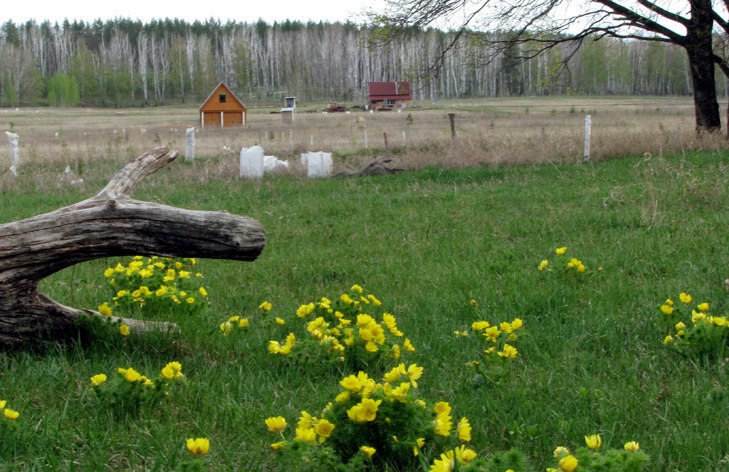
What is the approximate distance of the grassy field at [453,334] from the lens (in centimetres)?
316

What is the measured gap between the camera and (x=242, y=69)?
114125 mm

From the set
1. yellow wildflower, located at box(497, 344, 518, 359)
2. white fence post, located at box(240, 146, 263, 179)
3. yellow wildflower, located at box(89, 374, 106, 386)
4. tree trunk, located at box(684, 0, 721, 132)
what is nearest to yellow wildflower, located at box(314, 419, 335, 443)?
yellow wildflower, located at box(89, 374, 106, 386)

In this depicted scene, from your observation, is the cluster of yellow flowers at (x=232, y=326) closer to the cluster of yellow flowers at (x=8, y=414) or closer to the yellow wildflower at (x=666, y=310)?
the cluster of yellow flowers at (x=8, y=414)

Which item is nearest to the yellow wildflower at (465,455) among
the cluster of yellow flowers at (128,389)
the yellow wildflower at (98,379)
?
the cluster of yellow flowers at (128,389)

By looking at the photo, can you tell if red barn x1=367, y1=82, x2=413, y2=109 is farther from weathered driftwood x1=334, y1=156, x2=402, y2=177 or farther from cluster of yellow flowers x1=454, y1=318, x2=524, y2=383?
cluster of yellow flowers x1=454, y1=318, x2=524, y2=383

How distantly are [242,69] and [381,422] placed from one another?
116 m

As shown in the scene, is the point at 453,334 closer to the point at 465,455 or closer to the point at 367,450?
the point at 367,450

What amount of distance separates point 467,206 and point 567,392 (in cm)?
707

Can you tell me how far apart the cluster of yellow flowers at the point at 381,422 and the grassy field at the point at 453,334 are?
215 mm

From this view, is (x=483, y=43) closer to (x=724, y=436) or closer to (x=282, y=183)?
(x=282, y=183)

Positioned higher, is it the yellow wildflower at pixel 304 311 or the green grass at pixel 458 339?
the yellow wildflower at pixel 304 311

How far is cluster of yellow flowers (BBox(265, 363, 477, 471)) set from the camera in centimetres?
273

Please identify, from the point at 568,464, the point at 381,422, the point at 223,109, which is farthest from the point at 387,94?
the point at 568,464

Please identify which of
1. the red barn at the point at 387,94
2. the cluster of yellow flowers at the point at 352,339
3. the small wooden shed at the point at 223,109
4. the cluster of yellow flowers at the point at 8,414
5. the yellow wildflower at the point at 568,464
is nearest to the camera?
the yellow wildflower at the point at 568,464
